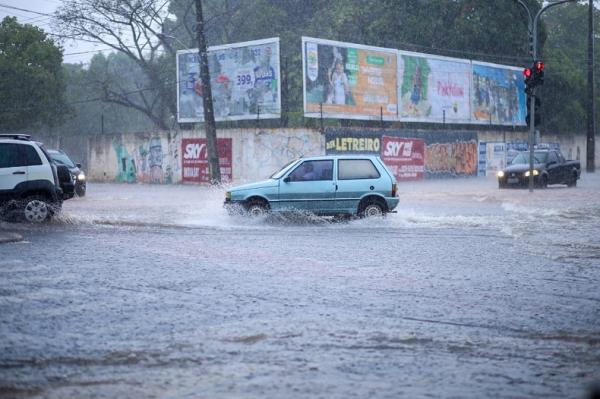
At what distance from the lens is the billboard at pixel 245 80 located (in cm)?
3878

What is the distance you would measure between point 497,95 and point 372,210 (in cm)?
3796

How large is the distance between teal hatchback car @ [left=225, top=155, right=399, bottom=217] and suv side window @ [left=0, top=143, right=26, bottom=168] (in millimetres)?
4371

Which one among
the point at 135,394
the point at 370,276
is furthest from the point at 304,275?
the point at 135,394

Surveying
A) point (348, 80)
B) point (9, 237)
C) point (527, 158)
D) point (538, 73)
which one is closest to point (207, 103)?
point (538, 73)

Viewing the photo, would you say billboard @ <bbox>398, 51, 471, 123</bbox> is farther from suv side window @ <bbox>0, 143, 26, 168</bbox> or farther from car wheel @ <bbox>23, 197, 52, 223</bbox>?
suv side window @ <bbox>0, 143, 26, 168</bbox>

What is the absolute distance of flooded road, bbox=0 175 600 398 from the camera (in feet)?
17.2

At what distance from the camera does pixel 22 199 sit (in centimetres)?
1568

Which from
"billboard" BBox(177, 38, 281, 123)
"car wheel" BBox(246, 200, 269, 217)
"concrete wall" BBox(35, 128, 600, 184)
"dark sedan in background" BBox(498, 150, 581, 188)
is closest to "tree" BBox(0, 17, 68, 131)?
"concrete wall" BBox(35, 128, 600, 184)

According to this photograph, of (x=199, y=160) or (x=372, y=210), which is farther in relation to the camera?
(x=199, y=160)

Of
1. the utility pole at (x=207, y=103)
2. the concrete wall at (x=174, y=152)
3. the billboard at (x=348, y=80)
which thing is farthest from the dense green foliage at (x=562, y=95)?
the utility pole at (x=207, y=103)

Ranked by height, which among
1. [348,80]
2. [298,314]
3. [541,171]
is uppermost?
[348,80]

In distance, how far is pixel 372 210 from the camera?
57.2 ft

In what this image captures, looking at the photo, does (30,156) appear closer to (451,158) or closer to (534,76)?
(534,76)

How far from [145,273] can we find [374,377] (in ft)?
16.8
